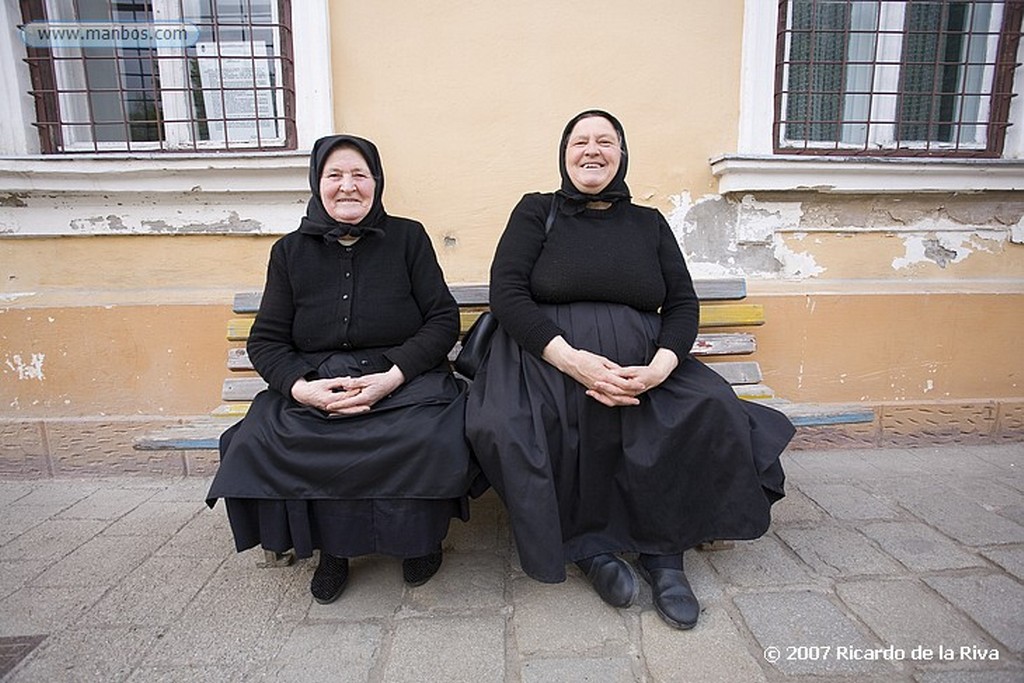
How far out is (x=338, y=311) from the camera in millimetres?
2191

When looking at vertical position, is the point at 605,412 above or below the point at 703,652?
above

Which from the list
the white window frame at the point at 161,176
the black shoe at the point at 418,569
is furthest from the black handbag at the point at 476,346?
the white window frame at the point at 161,176

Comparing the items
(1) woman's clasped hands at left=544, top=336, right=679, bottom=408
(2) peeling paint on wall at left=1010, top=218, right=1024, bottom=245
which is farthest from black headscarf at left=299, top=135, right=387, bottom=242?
(2) peeling paint on wall at left=1010, top=218, right=1024, bottom=245

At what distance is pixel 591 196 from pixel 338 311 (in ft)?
3.51

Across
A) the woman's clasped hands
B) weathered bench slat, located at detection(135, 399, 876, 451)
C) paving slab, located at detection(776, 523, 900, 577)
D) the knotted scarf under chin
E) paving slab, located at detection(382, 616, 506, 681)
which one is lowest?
paving slab, located at detection(776, 523, 900, 577)

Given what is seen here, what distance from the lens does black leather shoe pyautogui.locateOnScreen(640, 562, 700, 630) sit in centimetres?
183

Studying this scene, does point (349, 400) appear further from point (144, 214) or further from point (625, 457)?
point (144, 214)

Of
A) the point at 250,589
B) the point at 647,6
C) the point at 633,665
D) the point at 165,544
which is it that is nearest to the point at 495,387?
the point at 633,665

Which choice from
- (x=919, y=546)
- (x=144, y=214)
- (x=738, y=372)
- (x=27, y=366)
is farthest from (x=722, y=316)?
(x=27, y=366)

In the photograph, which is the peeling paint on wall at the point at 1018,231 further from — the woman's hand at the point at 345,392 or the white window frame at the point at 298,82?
the white window frame at the point at 298,82

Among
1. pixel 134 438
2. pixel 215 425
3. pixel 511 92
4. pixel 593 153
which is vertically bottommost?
pixel 134 438

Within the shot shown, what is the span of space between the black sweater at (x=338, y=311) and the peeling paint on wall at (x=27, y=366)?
1.78 metres

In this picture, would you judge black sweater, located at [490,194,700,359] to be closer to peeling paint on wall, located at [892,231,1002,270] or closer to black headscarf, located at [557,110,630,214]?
black headscarf, located at [557,110,630,214]

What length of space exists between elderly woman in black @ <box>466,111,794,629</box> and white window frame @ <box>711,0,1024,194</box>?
1.20 metres
